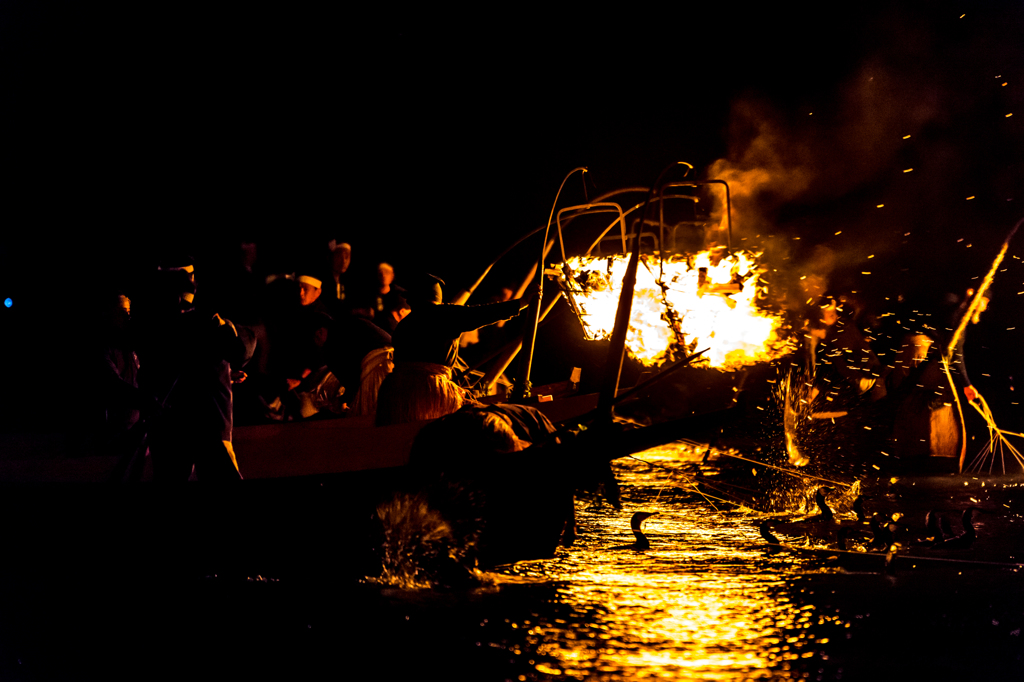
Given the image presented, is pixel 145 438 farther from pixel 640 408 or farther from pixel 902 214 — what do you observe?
pixel 902 214

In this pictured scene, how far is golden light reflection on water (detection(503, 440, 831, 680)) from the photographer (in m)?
3.18

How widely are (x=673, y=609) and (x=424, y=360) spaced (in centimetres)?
246

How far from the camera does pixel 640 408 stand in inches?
348

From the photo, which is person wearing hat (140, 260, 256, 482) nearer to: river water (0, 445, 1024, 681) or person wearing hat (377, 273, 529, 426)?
river water (0, 445, 1024, 681)

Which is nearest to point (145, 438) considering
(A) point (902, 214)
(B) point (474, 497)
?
(B) point (474, 497)

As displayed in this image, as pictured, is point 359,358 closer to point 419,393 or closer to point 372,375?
point 372,375

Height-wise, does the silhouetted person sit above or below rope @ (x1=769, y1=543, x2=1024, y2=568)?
above

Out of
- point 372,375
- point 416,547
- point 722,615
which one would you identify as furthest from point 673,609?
point 372,375

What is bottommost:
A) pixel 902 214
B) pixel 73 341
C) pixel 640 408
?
pixel 640 408

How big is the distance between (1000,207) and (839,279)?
2.40 m

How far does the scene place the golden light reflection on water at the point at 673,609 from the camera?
3.18 m

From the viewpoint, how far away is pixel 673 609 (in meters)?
3.77

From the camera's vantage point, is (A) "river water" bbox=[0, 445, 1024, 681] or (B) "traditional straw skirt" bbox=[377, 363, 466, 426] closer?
(A) "river water" bbox=[0, 445, 1024, 681]

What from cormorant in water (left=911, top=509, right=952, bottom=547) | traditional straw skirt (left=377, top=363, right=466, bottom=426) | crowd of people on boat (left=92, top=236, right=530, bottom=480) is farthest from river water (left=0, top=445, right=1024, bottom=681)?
→ traditional straw skirt (left=377, top=363, right=466, bottom=426)
